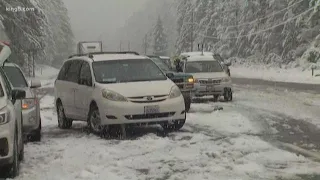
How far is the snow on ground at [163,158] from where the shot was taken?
25.5ft

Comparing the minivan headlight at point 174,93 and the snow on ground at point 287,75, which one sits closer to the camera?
the minivan headlight at point 174,93

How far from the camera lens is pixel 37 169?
820 cm

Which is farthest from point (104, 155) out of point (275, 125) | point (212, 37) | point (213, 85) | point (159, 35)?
point (159, 35)

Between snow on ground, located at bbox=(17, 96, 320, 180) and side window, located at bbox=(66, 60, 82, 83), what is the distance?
1.74m

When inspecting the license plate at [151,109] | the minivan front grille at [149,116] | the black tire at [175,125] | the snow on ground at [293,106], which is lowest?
the snow on ground at [293,106]

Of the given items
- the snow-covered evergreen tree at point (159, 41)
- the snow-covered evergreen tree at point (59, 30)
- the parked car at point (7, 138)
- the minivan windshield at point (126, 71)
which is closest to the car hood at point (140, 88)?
the minivan windshield at point (126, 71)

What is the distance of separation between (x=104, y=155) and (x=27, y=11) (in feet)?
123

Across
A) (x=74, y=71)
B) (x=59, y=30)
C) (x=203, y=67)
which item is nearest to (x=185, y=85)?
(x=74, y=71)

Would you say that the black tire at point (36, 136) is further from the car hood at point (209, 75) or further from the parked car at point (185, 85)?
the car hood at point (209, 75)

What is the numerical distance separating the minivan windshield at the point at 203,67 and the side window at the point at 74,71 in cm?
844

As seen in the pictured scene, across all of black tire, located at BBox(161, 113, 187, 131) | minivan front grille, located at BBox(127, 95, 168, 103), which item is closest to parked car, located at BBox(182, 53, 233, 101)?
black tire, located at BBox(161, 113, 187, 131)

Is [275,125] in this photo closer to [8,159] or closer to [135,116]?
[135,116]

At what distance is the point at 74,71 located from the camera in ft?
45.0

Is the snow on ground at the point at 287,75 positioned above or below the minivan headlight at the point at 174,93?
below
